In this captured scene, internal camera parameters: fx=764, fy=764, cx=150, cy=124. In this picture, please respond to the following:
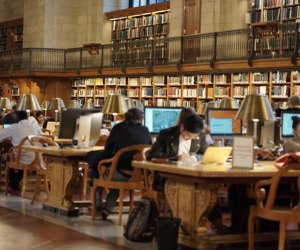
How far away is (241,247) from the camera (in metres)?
6.37

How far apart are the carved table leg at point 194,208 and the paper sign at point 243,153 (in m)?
0.28

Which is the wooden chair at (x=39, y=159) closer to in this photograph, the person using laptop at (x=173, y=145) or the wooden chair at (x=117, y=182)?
the wooden chair at (x=117, y=182)

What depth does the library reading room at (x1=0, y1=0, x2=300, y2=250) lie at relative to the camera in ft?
19.5

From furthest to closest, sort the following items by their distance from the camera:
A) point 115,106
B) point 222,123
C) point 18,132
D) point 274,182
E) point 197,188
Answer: point 115,106 → point 18,132 → point 222,123 → point 197,188 → point 274,182

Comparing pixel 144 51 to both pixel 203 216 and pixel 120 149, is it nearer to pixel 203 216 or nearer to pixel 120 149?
pixel 120 149

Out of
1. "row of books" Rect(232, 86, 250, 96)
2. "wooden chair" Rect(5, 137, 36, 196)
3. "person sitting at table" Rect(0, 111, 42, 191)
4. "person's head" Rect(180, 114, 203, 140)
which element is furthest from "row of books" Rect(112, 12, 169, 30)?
"person's head" Rect(180, 114, 203, 140)

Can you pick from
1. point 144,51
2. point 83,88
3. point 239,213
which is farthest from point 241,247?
point 83,88

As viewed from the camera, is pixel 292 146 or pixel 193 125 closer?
pixel 193 125

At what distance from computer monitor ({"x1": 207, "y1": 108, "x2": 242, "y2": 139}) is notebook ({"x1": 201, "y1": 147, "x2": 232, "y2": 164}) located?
91.3 inches

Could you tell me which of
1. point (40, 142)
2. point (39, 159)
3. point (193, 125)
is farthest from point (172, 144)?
point (39, 159)

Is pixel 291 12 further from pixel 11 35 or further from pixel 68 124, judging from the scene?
pixel 11 35

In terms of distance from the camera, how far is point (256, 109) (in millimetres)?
7277

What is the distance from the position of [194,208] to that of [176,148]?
2.68 feet

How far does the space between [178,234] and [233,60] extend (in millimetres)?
10589
